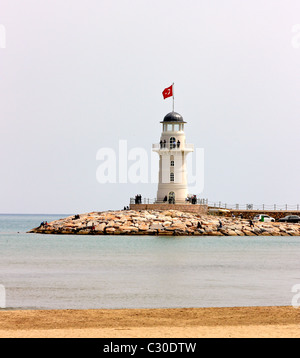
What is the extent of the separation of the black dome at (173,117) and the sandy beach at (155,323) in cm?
5144

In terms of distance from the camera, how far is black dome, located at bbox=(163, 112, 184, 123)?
72756 mm

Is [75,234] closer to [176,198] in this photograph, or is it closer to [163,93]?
[176,198]

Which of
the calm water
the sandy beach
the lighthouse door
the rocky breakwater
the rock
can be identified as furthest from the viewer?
the lighthouse door

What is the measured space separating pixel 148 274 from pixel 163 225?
106 feet

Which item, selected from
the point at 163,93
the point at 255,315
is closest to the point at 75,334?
the point at 255,315

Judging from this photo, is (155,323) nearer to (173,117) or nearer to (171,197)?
(171,197)

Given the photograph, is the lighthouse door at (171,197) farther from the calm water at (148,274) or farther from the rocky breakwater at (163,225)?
the calm water at (148,274)

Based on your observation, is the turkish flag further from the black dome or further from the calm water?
the calm water

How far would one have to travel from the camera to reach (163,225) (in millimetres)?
68438

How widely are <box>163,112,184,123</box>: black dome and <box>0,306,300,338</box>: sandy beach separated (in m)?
51.4

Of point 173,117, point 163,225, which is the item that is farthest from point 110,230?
point 173,117

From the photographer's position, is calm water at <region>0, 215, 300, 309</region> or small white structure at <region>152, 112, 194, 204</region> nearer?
calm water at <region>0, 215, 300, 309</region>

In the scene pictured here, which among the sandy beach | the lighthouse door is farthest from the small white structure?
the sandy beach
